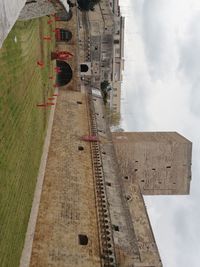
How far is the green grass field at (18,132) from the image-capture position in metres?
10.3

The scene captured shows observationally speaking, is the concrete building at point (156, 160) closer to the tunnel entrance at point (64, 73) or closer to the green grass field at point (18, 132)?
the tunnel entrance at point (64, 73)

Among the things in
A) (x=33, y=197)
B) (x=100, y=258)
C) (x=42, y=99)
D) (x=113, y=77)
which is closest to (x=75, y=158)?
(x=42, y=99)

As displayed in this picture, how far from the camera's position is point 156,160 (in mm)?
24359

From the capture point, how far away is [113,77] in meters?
35.9

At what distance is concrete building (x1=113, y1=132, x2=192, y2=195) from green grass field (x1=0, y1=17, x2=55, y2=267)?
7378 millimetres

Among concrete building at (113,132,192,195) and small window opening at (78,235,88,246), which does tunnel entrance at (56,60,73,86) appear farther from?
small window opening at (78,235,88,246)

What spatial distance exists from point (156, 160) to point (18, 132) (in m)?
13.3

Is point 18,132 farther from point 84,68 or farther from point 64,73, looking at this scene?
point 84,68

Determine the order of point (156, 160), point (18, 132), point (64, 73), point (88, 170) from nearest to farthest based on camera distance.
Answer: point (18, 132) → point (88, 170) → point (156, 160) → point (64, 73)

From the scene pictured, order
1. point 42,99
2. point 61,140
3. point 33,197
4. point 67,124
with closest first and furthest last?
point 33,197, point 42,99, point 61,140, point 67,124

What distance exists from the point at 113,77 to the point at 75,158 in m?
18.4

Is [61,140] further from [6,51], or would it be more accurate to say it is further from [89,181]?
[6,51]


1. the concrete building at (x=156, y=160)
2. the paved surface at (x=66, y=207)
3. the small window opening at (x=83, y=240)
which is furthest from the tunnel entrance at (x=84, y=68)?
the small window opening at (x=83, y=240)

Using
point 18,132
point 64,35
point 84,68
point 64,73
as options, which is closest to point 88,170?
point 18,132
